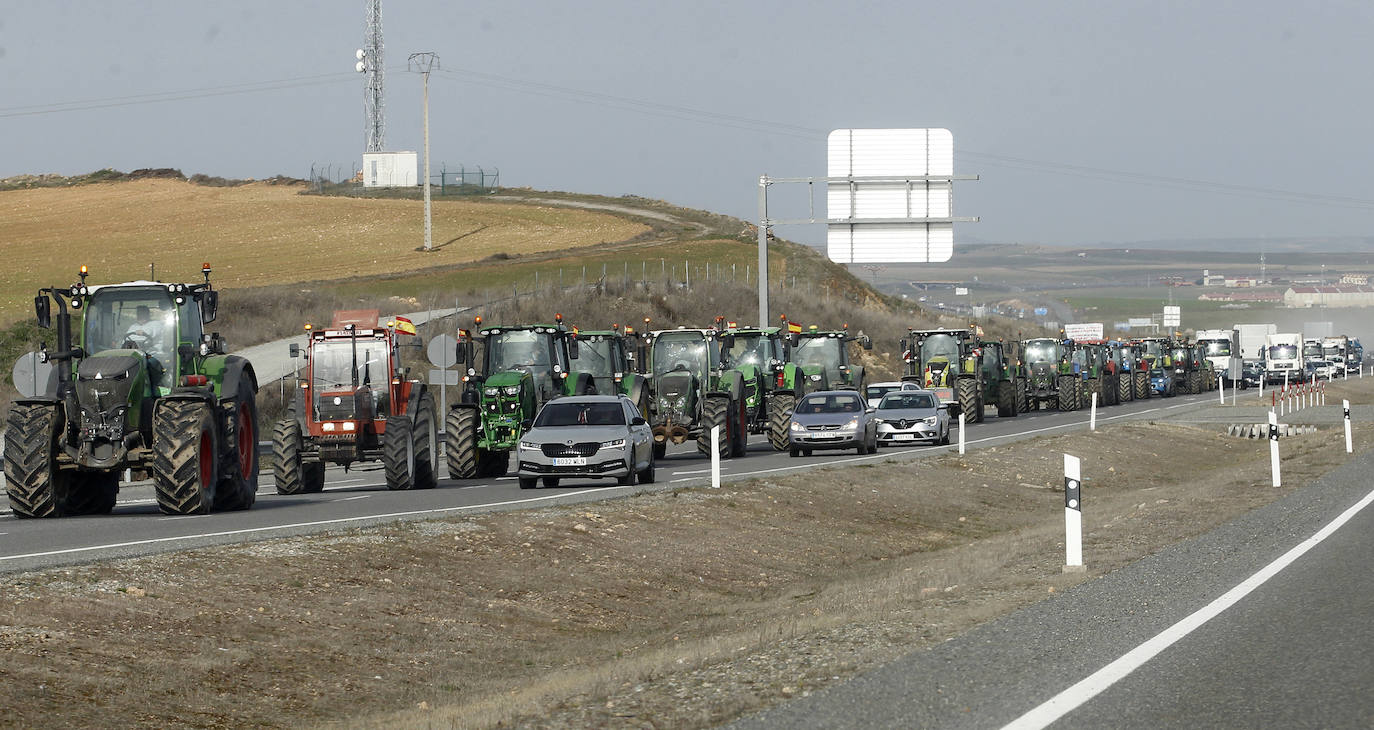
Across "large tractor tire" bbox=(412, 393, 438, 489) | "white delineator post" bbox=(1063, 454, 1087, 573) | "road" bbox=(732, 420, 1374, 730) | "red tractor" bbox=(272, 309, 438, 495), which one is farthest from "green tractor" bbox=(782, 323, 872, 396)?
"road" bbox=(732, 420, 1374, 730)

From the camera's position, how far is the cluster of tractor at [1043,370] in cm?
5438

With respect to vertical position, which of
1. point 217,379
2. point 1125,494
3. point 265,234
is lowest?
point 1125,494

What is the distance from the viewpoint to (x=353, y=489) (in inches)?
1127

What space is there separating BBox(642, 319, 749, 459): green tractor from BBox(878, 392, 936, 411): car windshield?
6.21m

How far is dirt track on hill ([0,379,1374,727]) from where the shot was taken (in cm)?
1077

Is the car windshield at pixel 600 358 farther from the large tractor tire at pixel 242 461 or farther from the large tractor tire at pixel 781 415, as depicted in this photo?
the large tractor tire at pixel 242 461

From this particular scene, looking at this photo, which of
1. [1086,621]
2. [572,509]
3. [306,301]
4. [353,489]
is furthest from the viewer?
[306,301]

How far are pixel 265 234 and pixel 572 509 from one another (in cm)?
7748

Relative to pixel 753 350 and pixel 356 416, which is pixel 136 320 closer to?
pixel 356 416

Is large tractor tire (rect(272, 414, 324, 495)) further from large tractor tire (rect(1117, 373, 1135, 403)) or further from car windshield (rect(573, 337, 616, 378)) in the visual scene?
large tractor tire (rect(1117, 373, 1135, 403))

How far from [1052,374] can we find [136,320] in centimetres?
4995

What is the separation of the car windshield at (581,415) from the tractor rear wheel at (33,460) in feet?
26.4

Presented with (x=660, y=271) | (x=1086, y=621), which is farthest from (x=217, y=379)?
(x=660, y=271)

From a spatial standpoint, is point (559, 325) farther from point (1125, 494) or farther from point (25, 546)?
point (25, 546)
